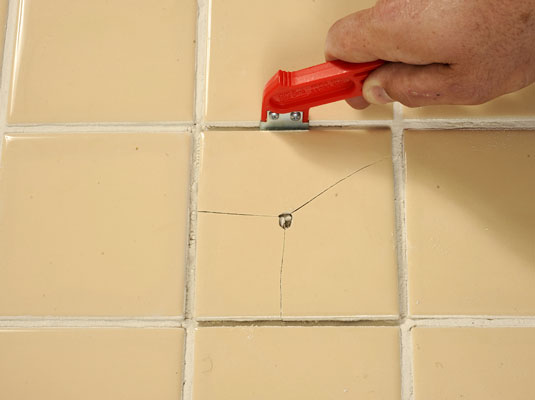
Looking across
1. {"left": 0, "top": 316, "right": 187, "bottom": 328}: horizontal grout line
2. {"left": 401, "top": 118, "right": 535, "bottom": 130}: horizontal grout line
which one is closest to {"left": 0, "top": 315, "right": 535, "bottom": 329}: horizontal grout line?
{"left": 0, "top": 316, "right": 187, "bottom": 328}: horizontal grout line

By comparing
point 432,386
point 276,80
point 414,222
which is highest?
point 276,80

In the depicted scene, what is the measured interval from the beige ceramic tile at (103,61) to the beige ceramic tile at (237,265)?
98 mm

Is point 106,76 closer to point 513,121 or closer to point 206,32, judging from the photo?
point 206,32

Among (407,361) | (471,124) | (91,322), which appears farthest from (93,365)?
(471,124)

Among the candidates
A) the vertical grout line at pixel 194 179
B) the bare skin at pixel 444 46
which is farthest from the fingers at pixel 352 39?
the vertical grout line at pixel 194 179

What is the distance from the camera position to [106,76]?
42 centimetres

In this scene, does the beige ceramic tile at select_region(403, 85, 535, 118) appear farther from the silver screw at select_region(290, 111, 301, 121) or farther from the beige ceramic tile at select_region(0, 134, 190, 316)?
the beige ceramic tile at select_region(0, 134, 190, 316)

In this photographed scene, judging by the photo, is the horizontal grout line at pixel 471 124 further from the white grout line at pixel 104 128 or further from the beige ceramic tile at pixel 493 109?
the white grout line at pixel 104 128

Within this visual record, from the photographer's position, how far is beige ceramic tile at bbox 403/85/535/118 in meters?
0.40

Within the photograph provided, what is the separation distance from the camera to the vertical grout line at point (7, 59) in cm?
42

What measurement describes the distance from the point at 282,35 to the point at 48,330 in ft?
0.99

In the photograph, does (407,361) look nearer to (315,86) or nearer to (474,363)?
(474,363)

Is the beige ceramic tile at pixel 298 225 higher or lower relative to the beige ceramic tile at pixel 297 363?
higher

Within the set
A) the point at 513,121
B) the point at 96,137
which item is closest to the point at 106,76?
the point at 96,137
